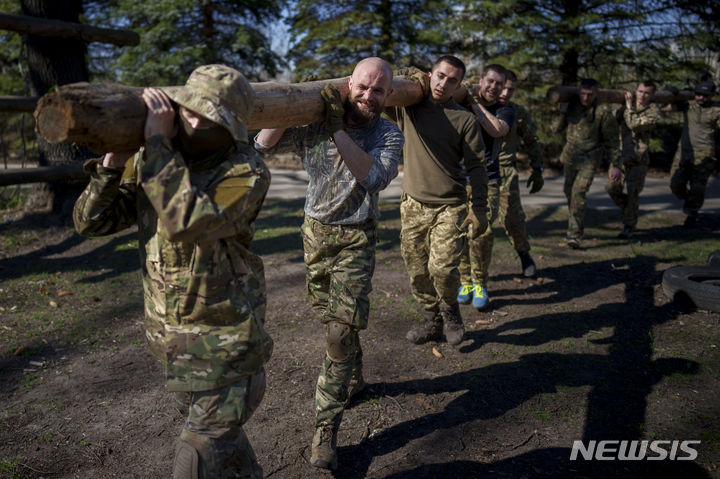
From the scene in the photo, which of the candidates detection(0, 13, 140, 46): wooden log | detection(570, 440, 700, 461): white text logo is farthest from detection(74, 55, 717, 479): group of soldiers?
detection(0, 13, 140, 46): wooden log

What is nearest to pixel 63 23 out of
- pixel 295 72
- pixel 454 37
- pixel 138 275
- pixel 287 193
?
pixel 138 275

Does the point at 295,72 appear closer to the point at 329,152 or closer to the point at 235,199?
the point at 329,152

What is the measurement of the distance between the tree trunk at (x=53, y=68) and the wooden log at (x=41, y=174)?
1.05 meters

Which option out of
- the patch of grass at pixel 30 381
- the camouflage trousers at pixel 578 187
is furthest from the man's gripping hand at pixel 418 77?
the camouflage trousers at pixel 578 187

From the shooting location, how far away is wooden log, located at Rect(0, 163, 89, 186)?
7.21 metres

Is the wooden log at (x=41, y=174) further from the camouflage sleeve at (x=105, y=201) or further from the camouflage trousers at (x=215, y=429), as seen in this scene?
the camouflage trousers at (x=215, y=429)

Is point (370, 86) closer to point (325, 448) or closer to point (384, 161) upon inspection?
point (384, 161)

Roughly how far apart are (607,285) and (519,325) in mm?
2036

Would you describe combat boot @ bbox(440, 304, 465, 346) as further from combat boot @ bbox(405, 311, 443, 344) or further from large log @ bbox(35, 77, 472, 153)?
large log @ bbox(35, 77, 472, 153)

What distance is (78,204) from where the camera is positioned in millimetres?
2475

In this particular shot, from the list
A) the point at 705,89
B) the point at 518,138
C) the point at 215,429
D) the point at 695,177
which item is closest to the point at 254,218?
the point at 215,429

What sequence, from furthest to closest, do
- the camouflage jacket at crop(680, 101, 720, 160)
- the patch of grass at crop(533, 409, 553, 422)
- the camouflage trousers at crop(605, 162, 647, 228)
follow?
the camouflage jacket at crop(680, 101, 720, 160) < the camouflage trousers at crop(605, 162, 647, 228) < the patch of grass at crop(533, 409, 553, 422)

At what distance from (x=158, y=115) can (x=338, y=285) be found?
1.68 m

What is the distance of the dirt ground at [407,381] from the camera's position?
3.42 metres
